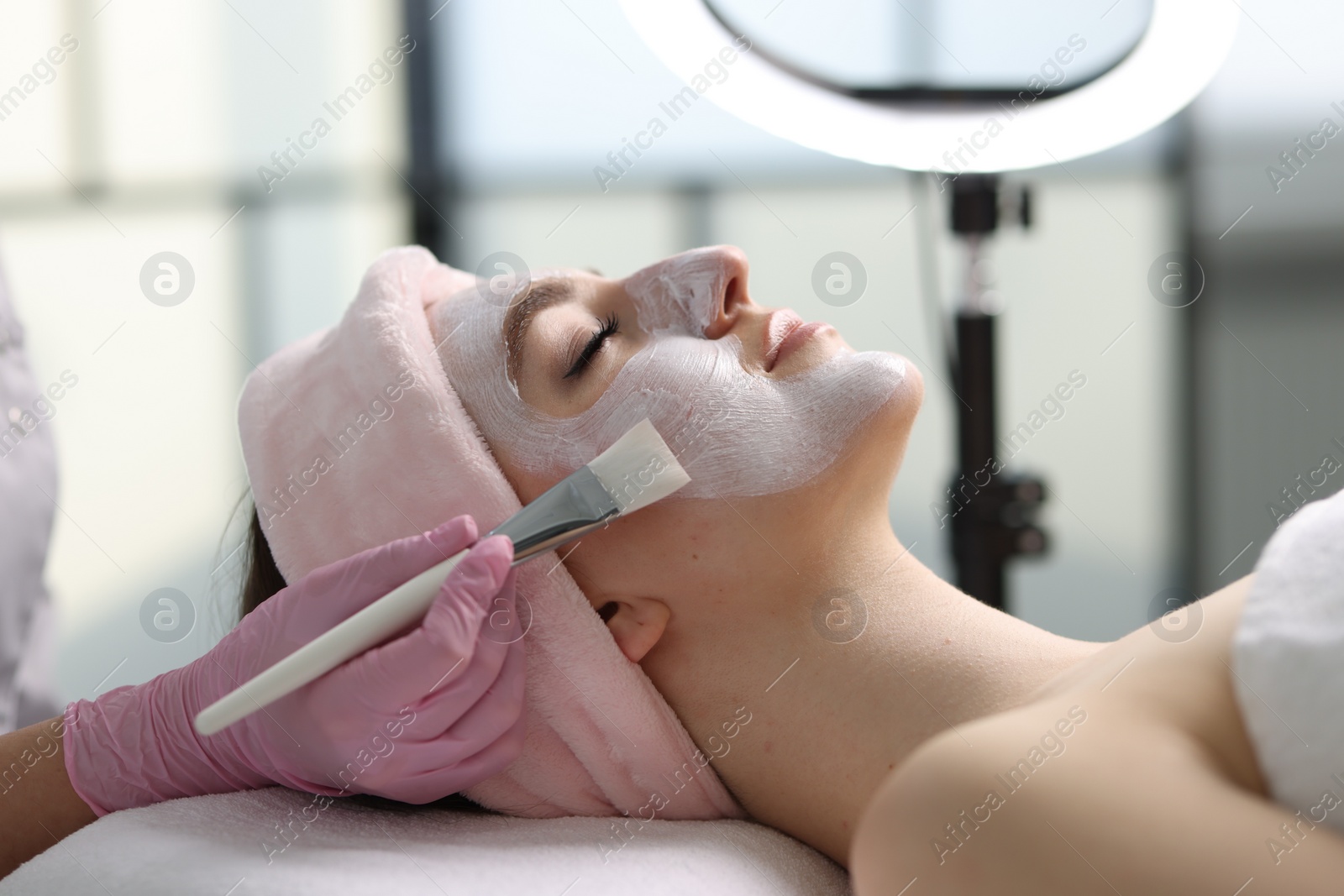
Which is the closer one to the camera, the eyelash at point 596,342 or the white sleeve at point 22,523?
the eyelash at point 596,342

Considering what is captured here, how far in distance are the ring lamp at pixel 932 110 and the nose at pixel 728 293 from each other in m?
0.17

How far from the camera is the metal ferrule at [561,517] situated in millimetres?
761

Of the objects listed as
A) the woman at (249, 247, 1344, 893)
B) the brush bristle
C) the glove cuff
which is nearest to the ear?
the woman at (249, 247, 1344, 893)

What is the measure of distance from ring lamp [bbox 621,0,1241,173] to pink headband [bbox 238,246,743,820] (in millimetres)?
410

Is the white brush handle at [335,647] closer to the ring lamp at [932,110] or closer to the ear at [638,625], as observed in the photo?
the ear at [638,625]

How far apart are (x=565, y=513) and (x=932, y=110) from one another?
2.00 feet

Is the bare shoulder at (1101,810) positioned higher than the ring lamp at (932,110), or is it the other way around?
the ring lamp at (932,110)

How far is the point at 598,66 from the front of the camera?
2.36 meters

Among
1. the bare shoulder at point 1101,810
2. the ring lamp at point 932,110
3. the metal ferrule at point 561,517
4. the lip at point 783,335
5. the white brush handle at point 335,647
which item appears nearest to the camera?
the bare shoulder at point 1101,810

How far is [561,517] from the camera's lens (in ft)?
2.51

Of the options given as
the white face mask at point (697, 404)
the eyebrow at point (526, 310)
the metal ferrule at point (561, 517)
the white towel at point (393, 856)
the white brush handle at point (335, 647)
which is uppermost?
the eyebrow at point (526, 310)

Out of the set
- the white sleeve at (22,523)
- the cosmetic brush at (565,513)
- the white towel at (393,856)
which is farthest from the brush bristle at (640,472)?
the white sleeve at (22,523)

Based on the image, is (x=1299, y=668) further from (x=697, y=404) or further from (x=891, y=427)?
(x=697, y=404)

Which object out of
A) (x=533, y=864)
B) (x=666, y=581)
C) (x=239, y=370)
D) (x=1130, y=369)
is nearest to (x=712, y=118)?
(x=1130, y=369)
